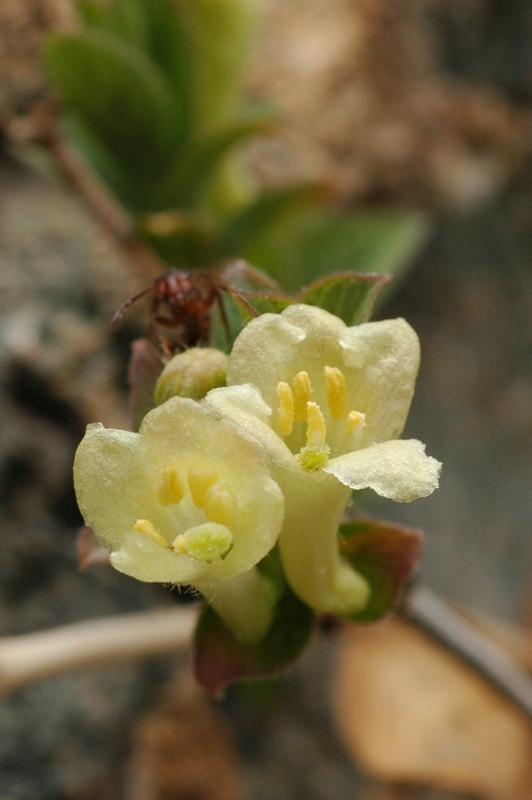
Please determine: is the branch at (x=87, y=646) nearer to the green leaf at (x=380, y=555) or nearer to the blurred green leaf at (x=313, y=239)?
the green leaf at (x=380, y=555)

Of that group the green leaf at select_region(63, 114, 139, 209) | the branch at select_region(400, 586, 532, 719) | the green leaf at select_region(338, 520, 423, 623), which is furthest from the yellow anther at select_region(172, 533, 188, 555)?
the green leaf at select_region(63, 114, 139, 209)

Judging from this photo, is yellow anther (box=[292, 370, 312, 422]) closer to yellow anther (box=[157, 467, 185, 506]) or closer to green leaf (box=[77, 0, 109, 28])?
yellow anther (box=[157, 467, 185, 506])

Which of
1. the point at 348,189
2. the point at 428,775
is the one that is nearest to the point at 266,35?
the point at 348,189

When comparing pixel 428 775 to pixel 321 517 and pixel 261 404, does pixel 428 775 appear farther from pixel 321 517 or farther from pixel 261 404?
pixel 261 404

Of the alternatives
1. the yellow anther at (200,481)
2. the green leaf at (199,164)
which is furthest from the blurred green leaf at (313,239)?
the yellow anther at (200,481)

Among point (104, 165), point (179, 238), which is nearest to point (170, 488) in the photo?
point (179, 238)

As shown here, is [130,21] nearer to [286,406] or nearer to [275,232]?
[275,232]

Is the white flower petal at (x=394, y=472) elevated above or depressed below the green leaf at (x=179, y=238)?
above
